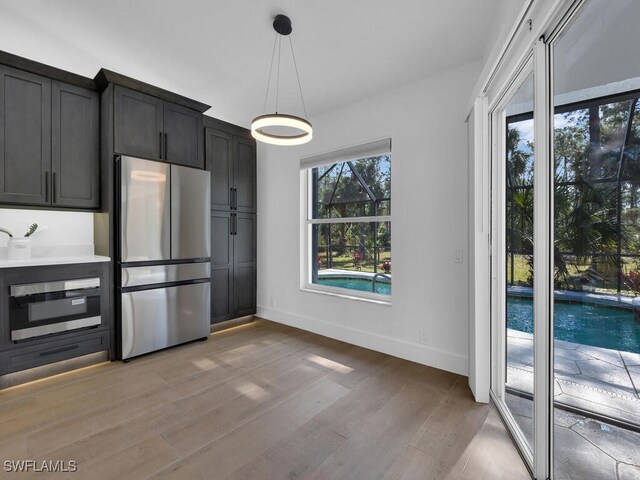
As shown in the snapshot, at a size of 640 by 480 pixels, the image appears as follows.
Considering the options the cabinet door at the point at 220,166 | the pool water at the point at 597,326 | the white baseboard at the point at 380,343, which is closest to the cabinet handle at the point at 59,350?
the cabinet door at the point at 220,166

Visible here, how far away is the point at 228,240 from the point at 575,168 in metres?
3.59

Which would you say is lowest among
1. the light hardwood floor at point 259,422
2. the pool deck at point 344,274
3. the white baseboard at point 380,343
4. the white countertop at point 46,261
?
the light hardwood floor at point 259,422

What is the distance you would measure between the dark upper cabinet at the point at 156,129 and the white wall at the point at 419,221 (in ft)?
4.88

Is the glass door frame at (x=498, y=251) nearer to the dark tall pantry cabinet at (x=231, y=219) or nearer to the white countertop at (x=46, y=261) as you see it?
the dark tall pantry cabinet at (x=231, y=219)

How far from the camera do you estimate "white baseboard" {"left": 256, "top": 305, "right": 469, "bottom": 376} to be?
2656 millimetres

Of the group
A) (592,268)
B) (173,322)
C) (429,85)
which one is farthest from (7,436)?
(429,85)

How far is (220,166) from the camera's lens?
153 inches

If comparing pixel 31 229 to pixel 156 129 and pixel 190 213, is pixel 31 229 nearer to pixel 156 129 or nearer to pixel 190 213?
pixel 190 213

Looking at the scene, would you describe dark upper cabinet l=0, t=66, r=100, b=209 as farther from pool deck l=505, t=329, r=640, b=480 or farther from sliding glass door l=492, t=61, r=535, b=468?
pool deck l=505, t=329, r=640, b=480

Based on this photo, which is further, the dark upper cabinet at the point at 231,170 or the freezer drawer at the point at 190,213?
the dark upper cabinet at the point at 231,170

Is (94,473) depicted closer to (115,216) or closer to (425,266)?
(115,216)

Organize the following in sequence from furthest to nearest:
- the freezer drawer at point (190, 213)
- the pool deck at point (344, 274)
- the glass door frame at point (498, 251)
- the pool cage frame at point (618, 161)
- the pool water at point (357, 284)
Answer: the pool deck at point (344, 274), the pool water at point (357, 284), the freezer drawer at point (190, 213), the glass door frame at point (498, 251), the pool cage frame at point (618, 161)

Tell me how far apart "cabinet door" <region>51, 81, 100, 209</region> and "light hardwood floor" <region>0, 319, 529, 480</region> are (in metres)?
1.67

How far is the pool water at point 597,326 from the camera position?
40.6 inches
